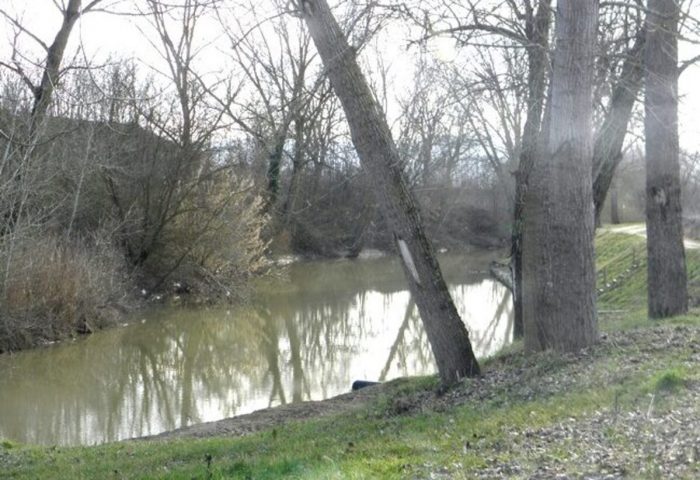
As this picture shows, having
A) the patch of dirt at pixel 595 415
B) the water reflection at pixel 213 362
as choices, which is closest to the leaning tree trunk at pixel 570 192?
the patch of dirt at pixel 595 415

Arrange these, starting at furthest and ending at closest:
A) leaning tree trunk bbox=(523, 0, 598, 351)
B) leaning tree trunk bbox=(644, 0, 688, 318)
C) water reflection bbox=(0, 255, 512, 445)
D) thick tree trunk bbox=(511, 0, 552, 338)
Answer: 1. water reflection bbox=(0, 255, 512, 445)
2. leaning tree trunk bbox=(644, 0, 688, 318)
3. thick tree trunk bbox=(511, 0, 552, 338)
4. leaning tree trunk bbox=(523, 0, 598, 351)


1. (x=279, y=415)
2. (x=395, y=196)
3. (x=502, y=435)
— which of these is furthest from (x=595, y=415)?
(x=279, y=415)

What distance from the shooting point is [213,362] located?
2028cm

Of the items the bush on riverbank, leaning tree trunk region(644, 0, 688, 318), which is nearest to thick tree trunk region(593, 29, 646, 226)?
leaning tree trunk region(644, 0, 688, 318)

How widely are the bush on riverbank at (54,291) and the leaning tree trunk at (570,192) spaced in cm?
1521

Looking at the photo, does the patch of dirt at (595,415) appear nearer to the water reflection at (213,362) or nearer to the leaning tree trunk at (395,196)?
the leaning tree trunk at (395,196)

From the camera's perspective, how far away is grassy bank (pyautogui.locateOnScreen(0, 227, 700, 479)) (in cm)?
518

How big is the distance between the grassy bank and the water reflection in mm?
4826

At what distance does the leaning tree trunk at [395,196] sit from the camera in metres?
8.96

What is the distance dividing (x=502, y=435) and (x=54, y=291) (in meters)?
18.8

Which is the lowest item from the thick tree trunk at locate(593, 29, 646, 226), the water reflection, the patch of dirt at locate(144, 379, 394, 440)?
the water reflection

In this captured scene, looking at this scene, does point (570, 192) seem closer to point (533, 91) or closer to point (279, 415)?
point (533, 91)

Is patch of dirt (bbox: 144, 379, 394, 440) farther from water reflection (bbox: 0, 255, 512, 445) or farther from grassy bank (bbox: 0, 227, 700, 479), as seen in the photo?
water reflection (bbox: 0, 255, 512, 445)

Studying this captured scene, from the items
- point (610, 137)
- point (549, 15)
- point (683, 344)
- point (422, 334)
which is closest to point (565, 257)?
point (683, 344)
